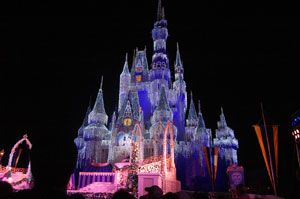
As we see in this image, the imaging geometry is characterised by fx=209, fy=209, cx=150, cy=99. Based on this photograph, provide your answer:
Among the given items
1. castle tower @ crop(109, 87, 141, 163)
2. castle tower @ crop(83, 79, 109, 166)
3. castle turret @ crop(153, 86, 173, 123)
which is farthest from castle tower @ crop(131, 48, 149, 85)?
castle tower @ crop(83, 79, 109, 166)

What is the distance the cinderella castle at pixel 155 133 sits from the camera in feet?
93.6

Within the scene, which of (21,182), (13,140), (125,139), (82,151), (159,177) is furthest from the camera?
(82,151)

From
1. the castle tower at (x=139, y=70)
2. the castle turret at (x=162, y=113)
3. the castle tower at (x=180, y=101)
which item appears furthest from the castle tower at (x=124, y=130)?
Answer: the castle tower at (x=180, y=101)

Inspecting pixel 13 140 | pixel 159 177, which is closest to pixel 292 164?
pixel 159 177

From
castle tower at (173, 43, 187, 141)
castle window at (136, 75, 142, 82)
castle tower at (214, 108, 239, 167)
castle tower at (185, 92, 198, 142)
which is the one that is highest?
castle window at (136, 75, 142, 82)

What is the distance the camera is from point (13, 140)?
888 inches

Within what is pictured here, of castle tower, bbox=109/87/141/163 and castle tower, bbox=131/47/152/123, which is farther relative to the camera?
castle tower, bbox=131/47/152/123

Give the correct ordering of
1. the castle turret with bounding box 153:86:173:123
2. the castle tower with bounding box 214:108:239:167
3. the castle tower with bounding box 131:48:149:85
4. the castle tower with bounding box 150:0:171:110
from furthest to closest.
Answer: the castle tower with bounding box 131:48:149:85 → the castle tower with bounding box 150:0:171:110 → the castle tower with bounding box 214:108:239:167 → the castle turret with bounding box 153:86:173:123

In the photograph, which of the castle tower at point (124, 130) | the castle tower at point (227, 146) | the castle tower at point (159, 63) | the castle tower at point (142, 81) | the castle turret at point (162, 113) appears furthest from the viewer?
the castle tower at point (159, 63)

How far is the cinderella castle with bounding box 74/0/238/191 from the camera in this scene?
28516 millimetres

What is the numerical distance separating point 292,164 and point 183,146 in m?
15.8

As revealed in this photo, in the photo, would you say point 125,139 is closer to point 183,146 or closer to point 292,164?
point 183,146

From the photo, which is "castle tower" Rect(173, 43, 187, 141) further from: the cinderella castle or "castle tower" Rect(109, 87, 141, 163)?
"castle tower" Rect(109, 87, 141, 163)

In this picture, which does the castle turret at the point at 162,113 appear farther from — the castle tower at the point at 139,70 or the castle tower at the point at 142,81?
the castle tower at the point at 139,70
